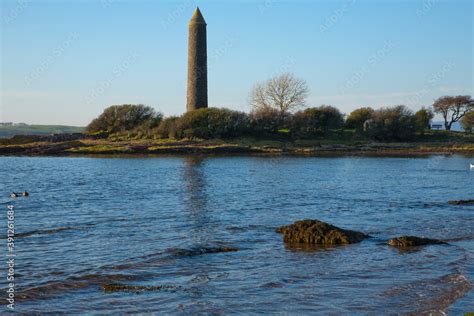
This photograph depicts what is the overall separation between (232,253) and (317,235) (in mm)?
2605

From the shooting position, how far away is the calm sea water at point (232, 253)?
1096cm

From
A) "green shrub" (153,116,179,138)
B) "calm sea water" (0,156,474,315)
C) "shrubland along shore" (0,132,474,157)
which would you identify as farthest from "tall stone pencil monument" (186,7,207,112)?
"calm sea water" (0,156,474,315)

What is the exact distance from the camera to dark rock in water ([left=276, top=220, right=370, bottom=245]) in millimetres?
16016

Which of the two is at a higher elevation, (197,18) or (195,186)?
(197,18)

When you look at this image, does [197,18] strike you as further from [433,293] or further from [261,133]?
[433,293]

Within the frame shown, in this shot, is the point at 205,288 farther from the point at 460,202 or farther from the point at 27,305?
the point at 460,202

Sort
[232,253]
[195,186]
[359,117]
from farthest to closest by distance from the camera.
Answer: [359,117], [195,186], [232,253]

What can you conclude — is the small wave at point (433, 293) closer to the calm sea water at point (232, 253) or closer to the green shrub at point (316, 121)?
the calm sea water at point (232, 253)

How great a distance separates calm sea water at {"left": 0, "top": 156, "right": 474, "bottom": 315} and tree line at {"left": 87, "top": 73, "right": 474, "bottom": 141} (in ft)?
141

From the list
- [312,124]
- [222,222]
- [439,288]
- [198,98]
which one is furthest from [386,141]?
[439,288]

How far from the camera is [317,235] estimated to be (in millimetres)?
16062

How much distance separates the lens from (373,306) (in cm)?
1059

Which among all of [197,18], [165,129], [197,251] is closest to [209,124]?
[165,129]

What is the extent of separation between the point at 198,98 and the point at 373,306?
6958 centimetres
